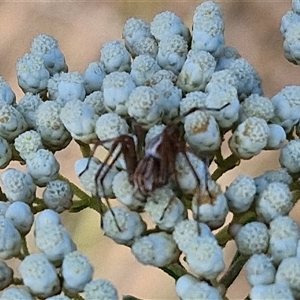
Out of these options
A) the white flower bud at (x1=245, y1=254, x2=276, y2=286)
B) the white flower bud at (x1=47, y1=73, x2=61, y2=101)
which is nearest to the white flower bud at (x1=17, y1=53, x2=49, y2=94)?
the white flower bud at (x1=47, y1=73, x2=61, y2=101)

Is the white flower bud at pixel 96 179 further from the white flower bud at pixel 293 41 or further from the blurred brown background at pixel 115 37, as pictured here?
the blurred brown background at pixel 115 37

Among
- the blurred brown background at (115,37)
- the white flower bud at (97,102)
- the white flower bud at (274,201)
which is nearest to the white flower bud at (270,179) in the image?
the white flower bud at (274,201)

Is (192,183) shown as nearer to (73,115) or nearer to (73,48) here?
(73,115)

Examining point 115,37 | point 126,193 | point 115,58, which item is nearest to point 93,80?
point 115,58

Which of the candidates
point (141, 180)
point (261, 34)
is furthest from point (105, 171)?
point (261, 34)

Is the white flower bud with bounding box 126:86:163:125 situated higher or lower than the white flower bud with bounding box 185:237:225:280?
higher

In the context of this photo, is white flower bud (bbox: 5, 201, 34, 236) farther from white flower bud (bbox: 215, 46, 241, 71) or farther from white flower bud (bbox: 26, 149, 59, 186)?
white flower bud (bbox: 215, 46, 241, 71)

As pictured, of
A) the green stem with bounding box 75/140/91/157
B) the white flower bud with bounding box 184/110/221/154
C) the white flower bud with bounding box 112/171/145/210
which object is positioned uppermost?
the white flower bud with bounding box 184/110/221/154
